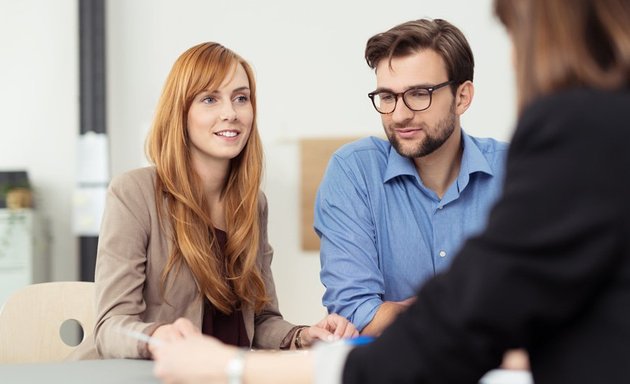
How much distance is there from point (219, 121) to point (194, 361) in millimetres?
1401

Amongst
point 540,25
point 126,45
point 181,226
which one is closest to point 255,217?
point 181,226

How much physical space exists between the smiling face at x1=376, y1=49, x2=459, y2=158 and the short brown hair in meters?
0.02

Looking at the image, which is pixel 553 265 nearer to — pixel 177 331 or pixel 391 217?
pixel 177 331

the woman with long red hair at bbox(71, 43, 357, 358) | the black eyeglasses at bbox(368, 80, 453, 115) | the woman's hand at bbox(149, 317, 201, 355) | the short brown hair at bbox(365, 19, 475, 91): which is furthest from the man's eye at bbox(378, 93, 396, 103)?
the woman's hand at bbox(149, 317, 201, 355)

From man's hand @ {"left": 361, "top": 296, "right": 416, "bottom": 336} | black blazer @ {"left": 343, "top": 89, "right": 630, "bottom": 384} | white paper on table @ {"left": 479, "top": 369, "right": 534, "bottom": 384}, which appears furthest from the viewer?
man's hand @ {"left": 361, "top": 296, "right": 416, "bottom": 336}

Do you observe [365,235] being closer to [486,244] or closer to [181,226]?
[181,226]

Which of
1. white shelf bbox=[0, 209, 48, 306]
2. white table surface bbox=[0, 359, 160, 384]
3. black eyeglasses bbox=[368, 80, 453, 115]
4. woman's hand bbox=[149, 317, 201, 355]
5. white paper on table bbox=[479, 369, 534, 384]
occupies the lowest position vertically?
white shelf bbox=[0, 209, 48, 306]

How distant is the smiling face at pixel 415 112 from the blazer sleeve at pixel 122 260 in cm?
70

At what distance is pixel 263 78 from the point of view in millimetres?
5039

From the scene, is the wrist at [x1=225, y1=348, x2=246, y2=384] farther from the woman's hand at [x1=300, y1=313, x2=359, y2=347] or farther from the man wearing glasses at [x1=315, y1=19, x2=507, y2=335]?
the man wearing glasses at [x1=315, y1=19, x2=507, y2=335]

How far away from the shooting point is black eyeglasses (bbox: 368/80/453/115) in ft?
7.77

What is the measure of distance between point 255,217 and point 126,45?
308 centimetres

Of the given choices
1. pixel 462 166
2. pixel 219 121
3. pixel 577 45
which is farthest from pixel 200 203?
pixel 577 45

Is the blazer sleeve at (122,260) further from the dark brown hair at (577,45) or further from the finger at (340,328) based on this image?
the dark brown hair at (577,45)
